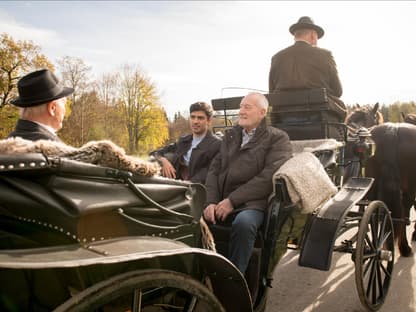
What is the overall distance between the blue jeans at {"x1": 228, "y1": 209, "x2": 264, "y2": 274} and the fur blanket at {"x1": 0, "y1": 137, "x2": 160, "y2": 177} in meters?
1.08

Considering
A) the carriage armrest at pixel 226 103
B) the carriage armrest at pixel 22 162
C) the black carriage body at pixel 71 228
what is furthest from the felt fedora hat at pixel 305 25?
the carriage armrest at pixel 22 162

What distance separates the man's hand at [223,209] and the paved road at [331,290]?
1.12 m

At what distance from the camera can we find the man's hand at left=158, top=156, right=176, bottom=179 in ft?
12.3

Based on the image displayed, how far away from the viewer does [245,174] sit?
3002 millimetres

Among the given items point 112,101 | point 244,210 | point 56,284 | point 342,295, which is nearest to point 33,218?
point 56,284

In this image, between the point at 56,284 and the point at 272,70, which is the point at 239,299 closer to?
the point at 56,284

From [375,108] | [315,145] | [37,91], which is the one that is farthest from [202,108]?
[375,108]

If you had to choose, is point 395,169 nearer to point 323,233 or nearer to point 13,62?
point 323,233

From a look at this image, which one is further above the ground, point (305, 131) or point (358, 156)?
point (305, 131)

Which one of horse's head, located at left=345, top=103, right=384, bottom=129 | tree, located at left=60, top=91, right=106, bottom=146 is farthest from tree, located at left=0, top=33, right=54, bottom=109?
horse's head, located at left=345, top=103, right=384, bottom=129

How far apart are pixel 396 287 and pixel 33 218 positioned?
365cm

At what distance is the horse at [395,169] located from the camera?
4312mm

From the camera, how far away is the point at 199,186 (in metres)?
2.04

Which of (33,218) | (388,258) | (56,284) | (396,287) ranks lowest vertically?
(396,287)
